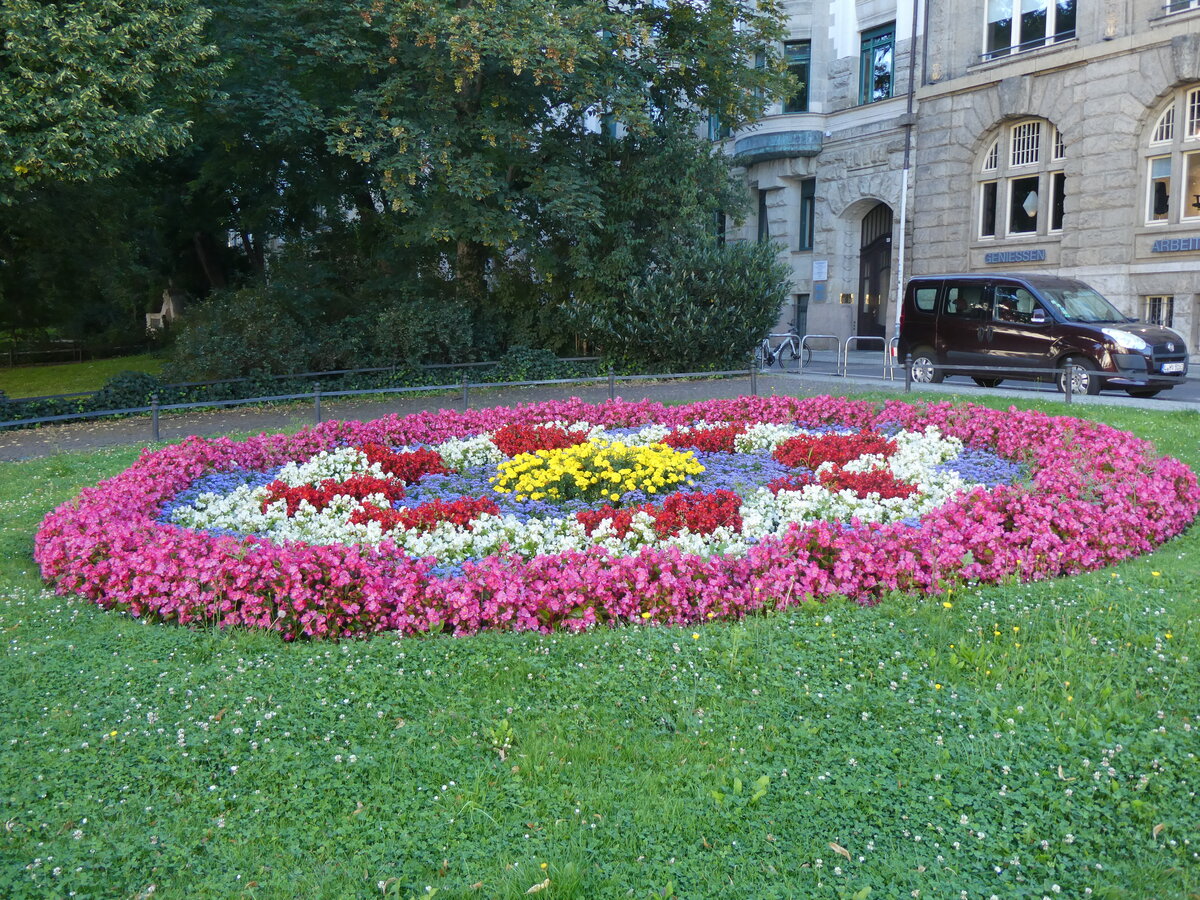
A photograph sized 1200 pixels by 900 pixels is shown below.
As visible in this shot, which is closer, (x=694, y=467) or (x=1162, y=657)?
(x=1162, y=657)

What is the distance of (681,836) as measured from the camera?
3.41 m

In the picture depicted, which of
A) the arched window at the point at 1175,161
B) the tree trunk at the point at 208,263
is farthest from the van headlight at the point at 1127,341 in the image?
the tree trunk at the point at 208,263

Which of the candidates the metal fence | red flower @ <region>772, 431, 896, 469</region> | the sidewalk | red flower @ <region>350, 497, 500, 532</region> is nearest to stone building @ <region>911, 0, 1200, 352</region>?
the sidewalk

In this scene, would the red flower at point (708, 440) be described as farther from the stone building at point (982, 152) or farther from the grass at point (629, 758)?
the stone building at point (982, 152)

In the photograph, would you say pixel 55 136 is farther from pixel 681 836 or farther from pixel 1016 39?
pixel 1016 39

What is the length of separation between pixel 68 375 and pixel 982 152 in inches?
1017

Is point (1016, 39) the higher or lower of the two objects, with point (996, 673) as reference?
higher

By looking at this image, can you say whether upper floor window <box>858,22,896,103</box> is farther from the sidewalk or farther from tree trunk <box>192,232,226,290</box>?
tree trunk <box>192,232,226,290</box>

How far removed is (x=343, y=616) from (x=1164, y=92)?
23.7 m

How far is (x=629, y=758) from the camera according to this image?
154 inches

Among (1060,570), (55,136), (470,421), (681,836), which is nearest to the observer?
(681,836)

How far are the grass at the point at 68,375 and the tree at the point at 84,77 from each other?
10752 mm

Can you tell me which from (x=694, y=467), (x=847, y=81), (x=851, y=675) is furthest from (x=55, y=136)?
(x=847, y=81)

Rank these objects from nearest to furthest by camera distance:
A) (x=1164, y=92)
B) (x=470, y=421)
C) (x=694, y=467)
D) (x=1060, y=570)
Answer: (x=1060, y=570)
(x=694, y=467)
(x=470, y=421)
(x=1164, y=92)
